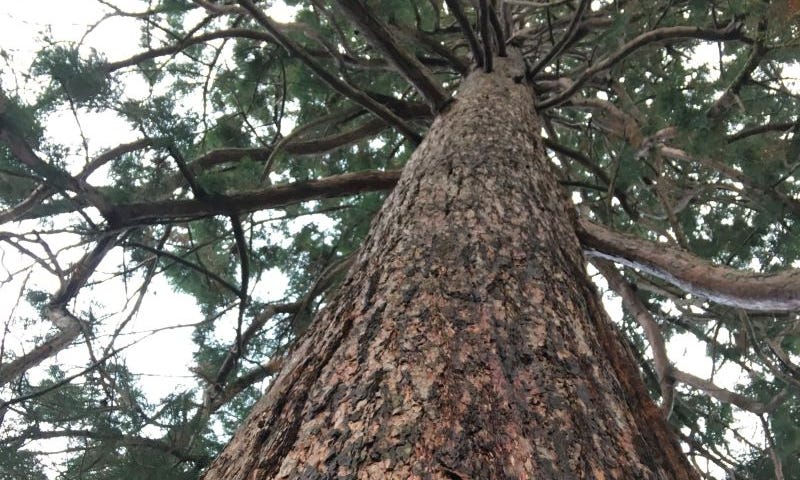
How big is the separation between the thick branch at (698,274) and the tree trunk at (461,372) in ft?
1.75

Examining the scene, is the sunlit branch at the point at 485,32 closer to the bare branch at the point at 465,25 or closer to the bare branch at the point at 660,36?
the bare branch at the point at 465,25

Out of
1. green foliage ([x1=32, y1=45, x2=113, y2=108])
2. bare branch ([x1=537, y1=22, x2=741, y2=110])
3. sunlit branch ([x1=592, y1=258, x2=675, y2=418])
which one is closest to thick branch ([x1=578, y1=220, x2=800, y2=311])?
bare branch ([x1=537, y1=22, x2=741, y2=110])

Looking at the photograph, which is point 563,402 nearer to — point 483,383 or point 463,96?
point 483,383

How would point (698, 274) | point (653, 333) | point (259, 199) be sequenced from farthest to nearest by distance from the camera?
1. point (653, 333)
2. point (259, 199)
3. point (698, 274)

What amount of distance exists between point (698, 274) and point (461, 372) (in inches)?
51.0

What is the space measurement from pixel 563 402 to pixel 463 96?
213 cm

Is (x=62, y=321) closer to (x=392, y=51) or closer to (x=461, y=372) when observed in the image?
(x=392, y=51)

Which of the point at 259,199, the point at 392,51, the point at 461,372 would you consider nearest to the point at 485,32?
the point at 392,51

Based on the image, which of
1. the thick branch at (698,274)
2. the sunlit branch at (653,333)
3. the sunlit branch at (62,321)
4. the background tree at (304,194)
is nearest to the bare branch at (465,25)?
the background tree at (304,194)

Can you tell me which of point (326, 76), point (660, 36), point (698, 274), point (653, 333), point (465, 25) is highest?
point (465, 25)

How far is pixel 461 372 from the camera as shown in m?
0.99

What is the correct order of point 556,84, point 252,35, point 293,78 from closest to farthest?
point 252,35 → point 556,84 → point 293,78

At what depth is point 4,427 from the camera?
8.93 ft

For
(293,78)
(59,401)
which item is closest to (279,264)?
(293,78)
